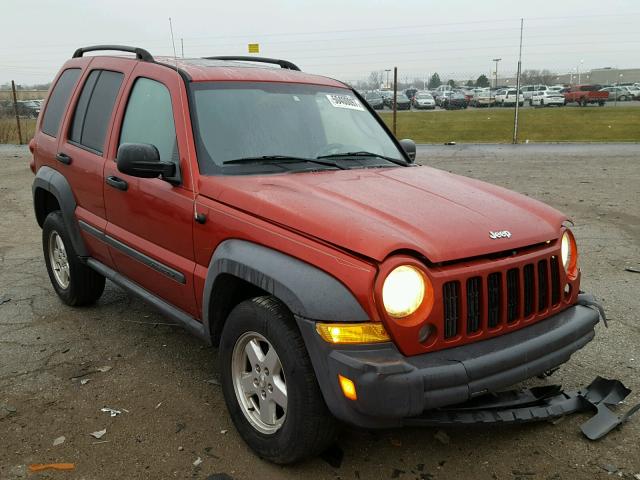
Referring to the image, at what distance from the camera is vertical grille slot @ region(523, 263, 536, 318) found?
2791 mm

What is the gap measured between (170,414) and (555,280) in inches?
85.2

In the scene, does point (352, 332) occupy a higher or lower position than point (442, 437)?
higher

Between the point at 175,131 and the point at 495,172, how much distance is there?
A: 9911mm

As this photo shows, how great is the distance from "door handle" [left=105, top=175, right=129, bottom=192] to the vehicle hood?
82 cm

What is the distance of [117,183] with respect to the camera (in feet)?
12.7

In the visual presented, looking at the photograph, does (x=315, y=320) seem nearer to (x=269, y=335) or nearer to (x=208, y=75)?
(x=269, y=335)

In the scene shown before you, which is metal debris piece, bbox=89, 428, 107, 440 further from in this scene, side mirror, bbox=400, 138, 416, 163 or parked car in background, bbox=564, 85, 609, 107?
parked car in background, bbox=564, 85, 609, 107

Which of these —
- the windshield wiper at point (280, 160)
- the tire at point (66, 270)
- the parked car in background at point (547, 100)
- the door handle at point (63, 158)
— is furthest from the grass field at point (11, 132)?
the parked car in background at point (547, 100)

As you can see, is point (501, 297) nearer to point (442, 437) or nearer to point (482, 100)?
point (442, 437)

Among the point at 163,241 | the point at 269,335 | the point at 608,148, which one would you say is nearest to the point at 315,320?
the point at 269,335

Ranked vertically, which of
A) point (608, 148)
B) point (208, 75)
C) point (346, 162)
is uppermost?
point (208, 75)

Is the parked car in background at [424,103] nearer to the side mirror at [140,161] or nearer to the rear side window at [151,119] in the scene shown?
the rear side window at [151,119]

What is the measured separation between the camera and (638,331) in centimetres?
441

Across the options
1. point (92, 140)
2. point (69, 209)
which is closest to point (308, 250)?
point (92, 140)
